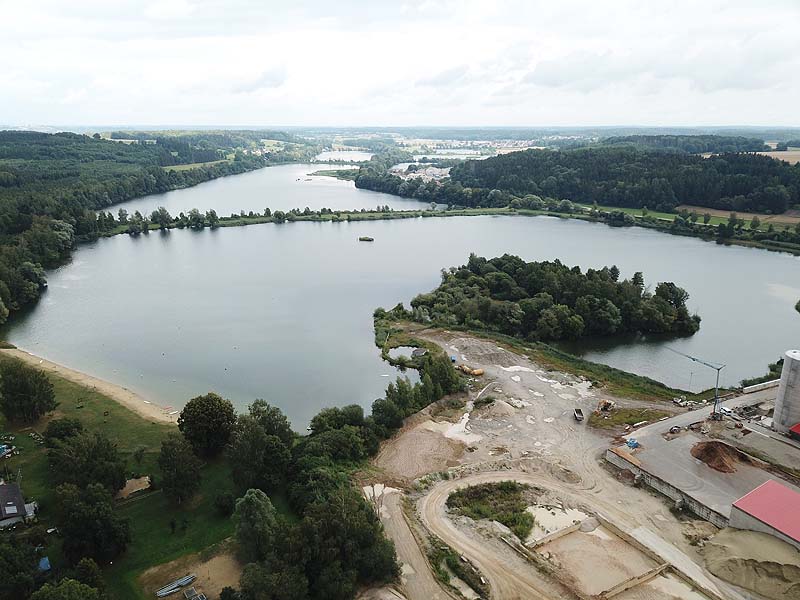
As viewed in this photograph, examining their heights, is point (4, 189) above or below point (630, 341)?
above

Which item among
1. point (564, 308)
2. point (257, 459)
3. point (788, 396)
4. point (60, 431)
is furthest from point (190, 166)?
point (788, 396)

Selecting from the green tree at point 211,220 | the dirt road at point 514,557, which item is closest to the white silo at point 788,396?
the dirt road at point 514,557

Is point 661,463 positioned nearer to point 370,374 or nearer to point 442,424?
point 442,424

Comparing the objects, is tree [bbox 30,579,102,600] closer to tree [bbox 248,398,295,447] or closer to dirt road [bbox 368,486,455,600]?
tree [bbox 248,398,295,447]

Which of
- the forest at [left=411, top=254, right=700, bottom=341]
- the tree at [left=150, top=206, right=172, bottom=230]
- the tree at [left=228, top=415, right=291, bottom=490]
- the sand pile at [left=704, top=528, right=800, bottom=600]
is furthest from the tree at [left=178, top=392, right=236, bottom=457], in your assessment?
the tree at [left=150, top=206, right=172, bottom=230]

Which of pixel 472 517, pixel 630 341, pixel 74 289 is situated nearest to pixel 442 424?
pixel 472 517
